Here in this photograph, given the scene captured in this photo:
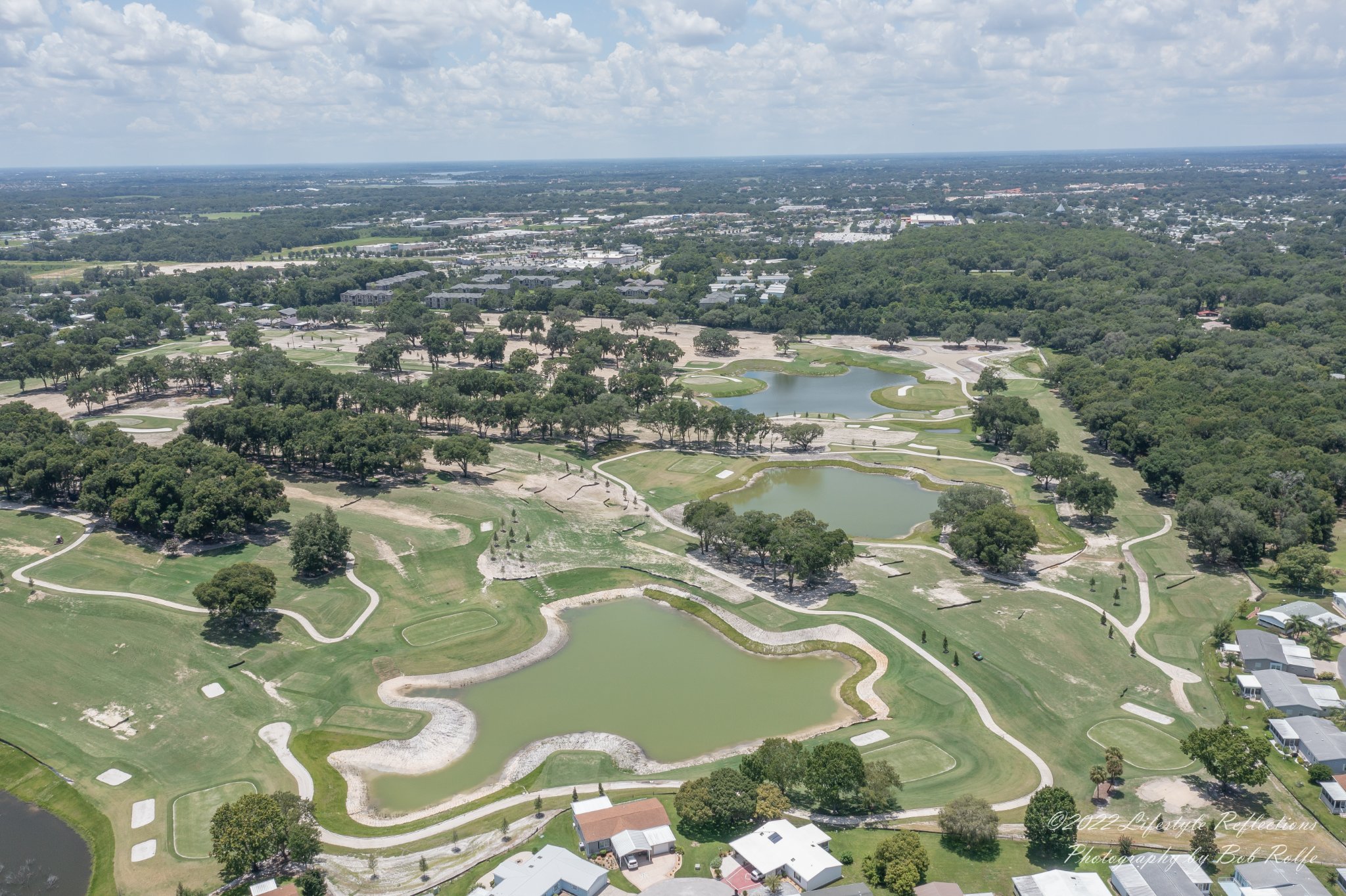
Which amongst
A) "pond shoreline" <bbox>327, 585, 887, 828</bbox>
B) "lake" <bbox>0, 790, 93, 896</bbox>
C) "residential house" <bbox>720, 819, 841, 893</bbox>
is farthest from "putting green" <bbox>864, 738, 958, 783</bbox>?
"lake" <bbox>0, 790, 93, 896</bbox>

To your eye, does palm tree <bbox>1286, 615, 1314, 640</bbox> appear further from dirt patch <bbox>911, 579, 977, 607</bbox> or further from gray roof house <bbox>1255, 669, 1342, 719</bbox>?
dirt patch <bbox>911, 579, 977, 607</bbox>

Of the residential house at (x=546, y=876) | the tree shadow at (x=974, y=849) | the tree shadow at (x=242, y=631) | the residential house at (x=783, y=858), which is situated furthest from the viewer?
the tree shadow at (x=242, y=631)

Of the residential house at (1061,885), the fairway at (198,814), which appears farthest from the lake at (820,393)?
the fairway at (198,814)

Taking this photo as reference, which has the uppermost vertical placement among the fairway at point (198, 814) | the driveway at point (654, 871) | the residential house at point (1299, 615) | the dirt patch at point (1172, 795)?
the residential house at point (1299, 615)

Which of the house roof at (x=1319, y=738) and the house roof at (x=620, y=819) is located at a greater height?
the house roof at (x=1319, y=738)

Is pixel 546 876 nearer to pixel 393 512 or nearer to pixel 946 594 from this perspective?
pixel 946 594

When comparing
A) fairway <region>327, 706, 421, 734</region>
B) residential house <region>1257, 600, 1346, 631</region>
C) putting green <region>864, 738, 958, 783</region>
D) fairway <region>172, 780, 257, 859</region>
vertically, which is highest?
residential house <region>1257, 600, 1346, 631</region>

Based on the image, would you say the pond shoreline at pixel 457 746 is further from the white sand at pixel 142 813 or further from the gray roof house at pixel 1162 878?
the gray roof house at pixel 1162 878

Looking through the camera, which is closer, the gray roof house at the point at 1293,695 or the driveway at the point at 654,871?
the driveway at the point at 654,871
